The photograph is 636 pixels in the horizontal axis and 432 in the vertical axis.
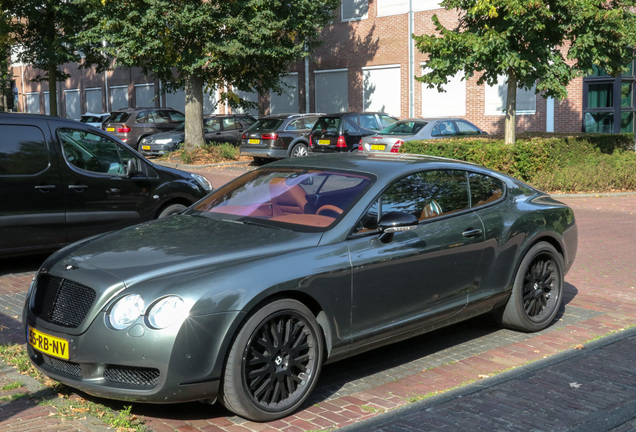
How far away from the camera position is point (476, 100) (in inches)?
1157

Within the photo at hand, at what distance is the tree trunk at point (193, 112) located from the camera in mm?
24844

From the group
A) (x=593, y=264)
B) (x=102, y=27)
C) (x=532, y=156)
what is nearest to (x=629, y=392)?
(x=593, y=264)

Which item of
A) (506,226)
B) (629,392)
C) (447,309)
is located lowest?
(629,392)

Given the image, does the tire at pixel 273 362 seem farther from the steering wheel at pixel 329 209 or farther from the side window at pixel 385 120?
the side window at pixel 385 120

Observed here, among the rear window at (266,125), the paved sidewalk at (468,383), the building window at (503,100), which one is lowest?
the paved sidewalk at (468,383)

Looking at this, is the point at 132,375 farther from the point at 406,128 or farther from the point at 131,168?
the point at 406,128

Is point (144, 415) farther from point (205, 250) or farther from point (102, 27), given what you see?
point (102, 27)

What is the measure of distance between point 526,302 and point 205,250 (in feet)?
10.00

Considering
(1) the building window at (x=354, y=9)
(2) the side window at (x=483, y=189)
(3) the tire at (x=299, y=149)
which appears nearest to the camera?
(2) the side window at (x=483, y=189)

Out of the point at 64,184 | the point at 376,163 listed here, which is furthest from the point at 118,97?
the point at 376,163

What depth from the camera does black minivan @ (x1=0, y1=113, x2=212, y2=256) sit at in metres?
8.28

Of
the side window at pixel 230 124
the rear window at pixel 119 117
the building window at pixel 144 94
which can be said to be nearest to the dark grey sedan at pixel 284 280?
the side window at pixel 230 124

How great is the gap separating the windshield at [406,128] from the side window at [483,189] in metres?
12.8

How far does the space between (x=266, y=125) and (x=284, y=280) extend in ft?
62.9
